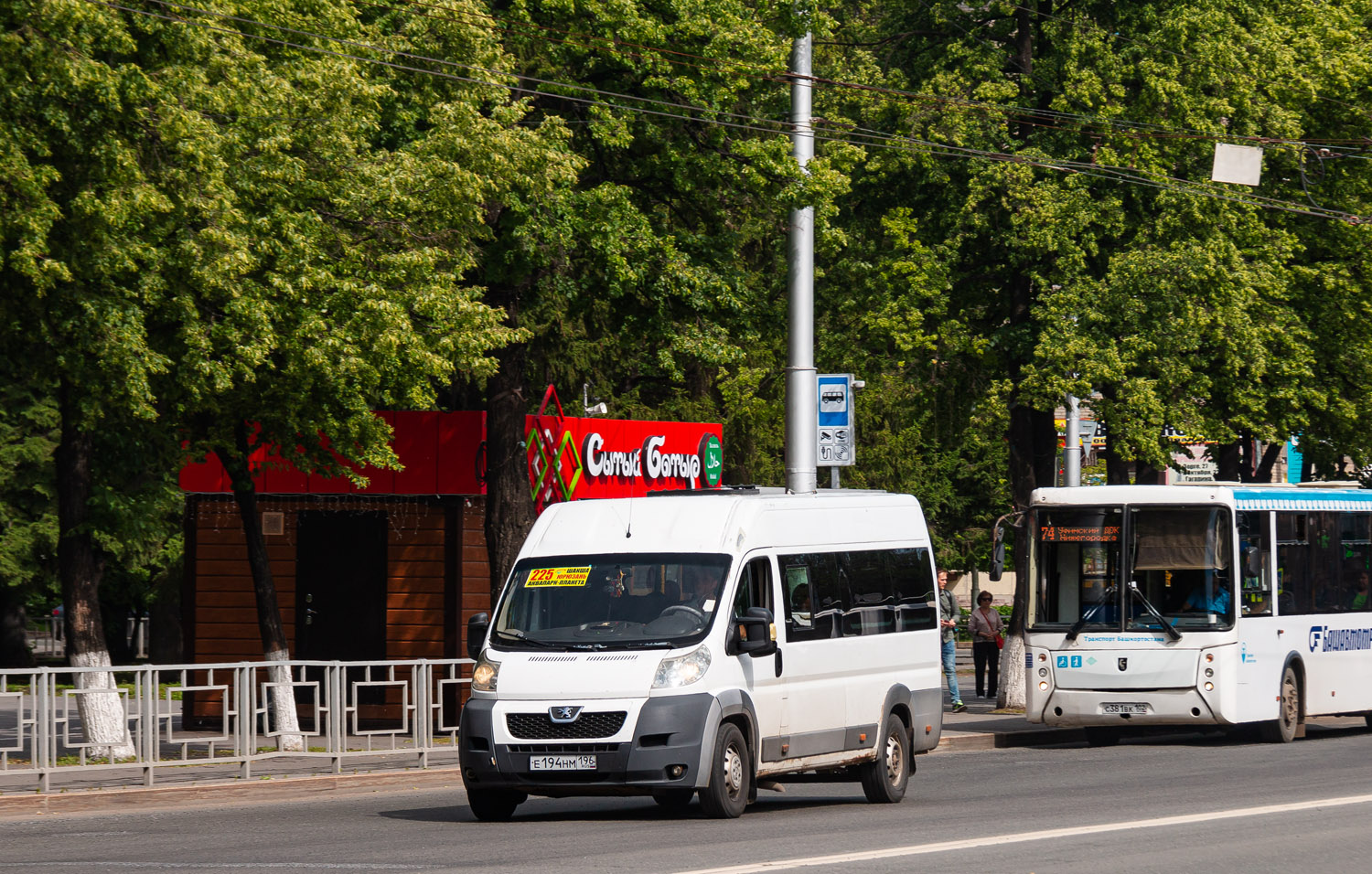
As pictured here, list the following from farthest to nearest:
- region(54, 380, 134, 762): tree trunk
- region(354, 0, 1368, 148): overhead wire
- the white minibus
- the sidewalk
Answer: region(354, 0, 1368, 148): overhead wire < region(54, 380, 134, 762): tree trunk < the sidewalk < the white minibus

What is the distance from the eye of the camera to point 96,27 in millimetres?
17891

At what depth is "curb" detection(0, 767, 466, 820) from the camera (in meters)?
15.7

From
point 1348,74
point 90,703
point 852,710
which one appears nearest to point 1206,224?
point 1348,74

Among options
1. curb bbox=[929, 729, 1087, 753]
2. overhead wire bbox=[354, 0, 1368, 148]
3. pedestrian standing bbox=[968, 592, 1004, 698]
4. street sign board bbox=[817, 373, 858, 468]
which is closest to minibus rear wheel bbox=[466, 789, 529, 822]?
street sign board bbox=[817, 373, 858, 468]

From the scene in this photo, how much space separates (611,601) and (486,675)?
1056 mm

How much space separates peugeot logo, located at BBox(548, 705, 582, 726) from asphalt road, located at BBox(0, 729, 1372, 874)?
2.46 feet

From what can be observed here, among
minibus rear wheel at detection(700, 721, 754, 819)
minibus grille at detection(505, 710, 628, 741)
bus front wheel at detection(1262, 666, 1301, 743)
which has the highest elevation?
minibus grille at detection(505, 710, 628, 741)

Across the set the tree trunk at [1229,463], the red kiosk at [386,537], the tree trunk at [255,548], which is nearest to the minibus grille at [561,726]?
the tree trunk at [255,548]

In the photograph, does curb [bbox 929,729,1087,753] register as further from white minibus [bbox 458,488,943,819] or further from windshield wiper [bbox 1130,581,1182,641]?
white minibus [bbox 458,488,943,819]

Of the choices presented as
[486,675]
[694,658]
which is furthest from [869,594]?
[486,675]

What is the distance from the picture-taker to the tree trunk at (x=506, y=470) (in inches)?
941

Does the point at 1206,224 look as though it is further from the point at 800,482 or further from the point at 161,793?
the point at 161,793

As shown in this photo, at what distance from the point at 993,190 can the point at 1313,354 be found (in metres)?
7.32

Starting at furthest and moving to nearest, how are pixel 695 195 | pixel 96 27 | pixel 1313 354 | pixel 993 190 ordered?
pixel 1313 354
pixel 993 190
pixel 695 195
pixel 96 27
